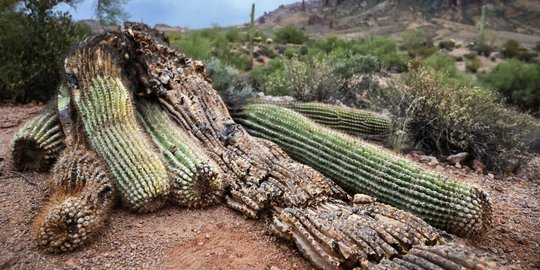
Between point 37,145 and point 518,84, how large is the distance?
11473 mm

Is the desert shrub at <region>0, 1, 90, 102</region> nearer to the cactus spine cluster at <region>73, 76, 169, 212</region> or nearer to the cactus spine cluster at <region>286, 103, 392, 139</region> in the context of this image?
the cactus spine cluster at <region>73, 76, 169, 212</region>

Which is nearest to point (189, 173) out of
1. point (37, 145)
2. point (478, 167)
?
point (37, 145)

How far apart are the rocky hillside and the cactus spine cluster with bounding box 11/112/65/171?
29.9 metres

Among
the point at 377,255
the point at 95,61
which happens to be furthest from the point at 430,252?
the point at 95,61

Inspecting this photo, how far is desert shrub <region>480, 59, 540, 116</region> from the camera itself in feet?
35.2

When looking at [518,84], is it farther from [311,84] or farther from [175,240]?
[175,240]

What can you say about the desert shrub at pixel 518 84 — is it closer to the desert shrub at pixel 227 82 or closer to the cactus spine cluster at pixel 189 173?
the desert shrub at pixel 227 82

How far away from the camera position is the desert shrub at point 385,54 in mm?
14008

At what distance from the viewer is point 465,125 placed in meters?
5.80

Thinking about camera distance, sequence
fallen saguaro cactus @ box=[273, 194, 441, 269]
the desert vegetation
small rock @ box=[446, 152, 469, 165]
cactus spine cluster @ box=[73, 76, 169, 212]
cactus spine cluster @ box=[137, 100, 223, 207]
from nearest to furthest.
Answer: fallen saguaro cactus @ box=[273, 194, 441, 269] → the desert vegetation → cactus spine cluster @ box=[73, 76, 169, 212] → cactus spine cluster @ box=[137, 100, 223, 207] → small rock @ box=[446, 152, 469, 165]

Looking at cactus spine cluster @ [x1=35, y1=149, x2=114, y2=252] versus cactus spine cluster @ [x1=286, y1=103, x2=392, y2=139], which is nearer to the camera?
cactus spine cluster @ [x1=35, y1=149, x2=114, y2=252]

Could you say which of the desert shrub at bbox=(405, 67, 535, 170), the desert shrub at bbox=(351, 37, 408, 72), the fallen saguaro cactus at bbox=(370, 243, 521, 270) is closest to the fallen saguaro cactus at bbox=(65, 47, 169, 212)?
the fallen saguaro cactus at bbox=(370, 243, 521, 270)

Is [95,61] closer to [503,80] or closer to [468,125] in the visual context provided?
[468,125]

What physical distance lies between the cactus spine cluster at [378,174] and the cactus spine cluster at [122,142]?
1.51 m
